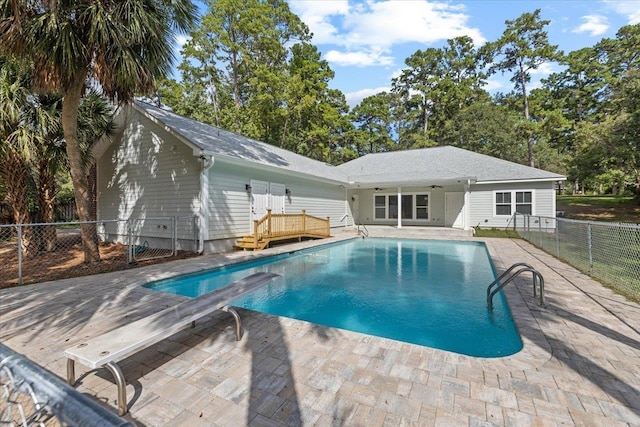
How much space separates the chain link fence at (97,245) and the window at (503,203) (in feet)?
50.8

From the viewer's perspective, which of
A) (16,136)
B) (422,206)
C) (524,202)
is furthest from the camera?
(422,206)

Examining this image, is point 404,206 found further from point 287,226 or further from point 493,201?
point 287,226

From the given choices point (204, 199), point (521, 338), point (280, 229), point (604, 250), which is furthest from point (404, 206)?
point (521, 338)

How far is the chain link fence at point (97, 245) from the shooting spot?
23.5 feet

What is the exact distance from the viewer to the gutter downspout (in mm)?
9109

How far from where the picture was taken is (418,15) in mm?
12305

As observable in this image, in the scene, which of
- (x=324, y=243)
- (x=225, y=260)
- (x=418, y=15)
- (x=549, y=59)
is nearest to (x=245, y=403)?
(x=225, y=260)

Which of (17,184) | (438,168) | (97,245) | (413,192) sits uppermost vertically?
(438,168)

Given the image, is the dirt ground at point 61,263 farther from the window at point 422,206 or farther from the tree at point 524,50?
the tree at point 524,50

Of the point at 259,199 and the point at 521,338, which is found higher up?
the point at 259,199

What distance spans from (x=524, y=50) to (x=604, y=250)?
28877 mm

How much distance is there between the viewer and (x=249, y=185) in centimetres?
1096

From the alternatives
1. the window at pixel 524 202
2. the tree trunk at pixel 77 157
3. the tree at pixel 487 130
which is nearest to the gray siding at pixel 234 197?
the tree trunk at pixel 77 157

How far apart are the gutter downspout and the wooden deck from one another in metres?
1.41
